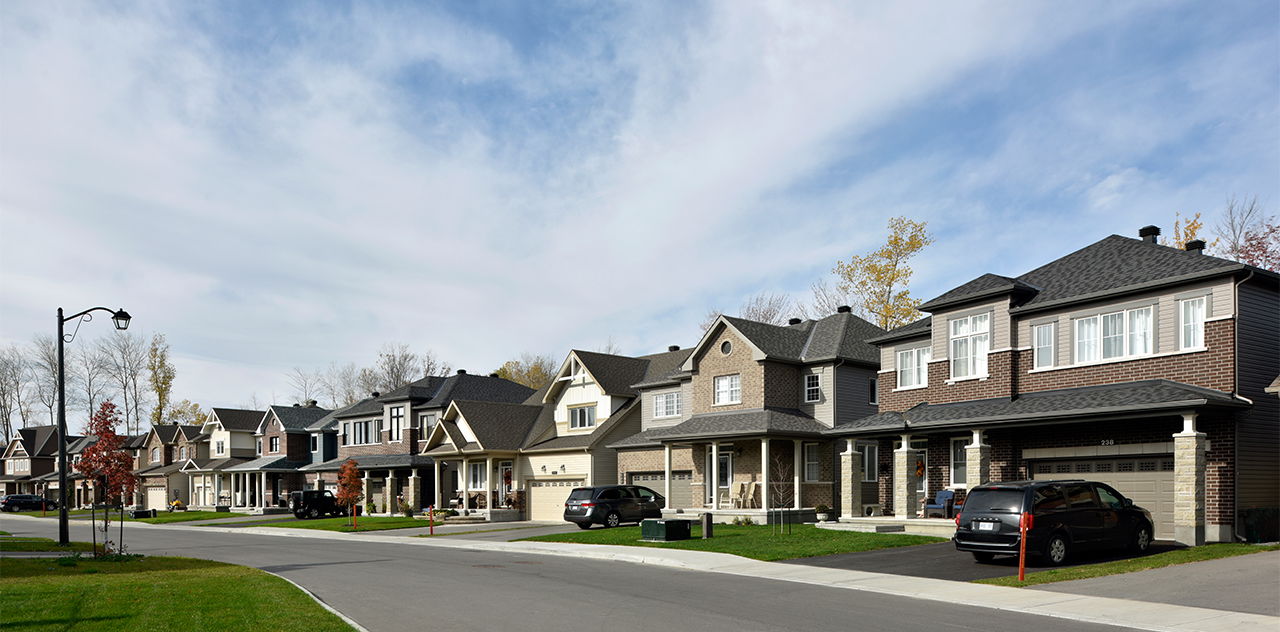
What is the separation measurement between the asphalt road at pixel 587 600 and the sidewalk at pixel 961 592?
57cm

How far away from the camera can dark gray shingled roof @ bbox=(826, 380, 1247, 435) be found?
22.8 meters

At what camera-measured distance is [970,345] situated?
99.9 feet

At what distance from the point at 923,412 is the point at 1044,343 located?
4308mm

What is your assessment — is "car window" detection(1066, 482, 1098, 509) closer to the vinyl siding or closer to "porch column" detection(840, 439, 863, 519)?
the vinyl siding

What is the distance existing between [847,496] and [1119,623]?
63.0ft

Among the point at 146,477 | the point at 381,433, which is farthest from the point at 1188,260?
the point at 146,477

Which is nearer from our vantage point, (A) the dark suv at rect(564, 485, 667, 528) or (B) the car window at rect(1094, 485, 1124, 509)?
(B) the car window at rect(1094, 485, 1124, 509)

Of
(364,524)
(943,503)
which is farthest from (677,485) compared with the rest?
(943,503)

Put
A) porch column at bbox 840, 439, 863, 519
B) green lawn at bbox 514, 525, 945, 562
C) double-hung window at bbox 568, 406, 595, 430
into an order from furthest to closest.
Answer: double-hung window at bbox 568, 406, 595, 430
porch column at bbox 840, 439, 863, 519
green lawn at bbox 514, 525, 945, 562

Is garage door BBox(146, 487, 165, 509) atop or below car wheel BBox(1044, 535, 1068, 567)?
below

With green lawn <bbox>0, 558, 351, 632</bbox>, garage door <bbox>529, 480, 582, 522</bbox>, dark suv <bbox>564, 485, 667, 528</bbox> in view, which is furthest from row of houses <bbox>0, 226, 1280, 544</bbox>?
green lawn <bbox>0, 558, 351, 632</bbox>

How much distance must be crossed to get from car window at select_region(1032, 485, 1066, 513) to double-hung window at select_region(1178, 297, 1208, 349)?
743cm

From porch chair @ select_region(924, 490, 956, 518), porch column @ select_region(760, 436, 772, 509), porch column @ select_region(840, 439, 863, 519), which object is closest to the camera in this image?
porch chair @ select_region(924, 490, 956, 518)

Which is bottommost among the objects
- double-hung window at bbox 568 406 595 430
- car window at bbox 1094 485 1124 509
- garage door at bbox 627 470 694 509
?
garage door at bbox 627 470 694 509
